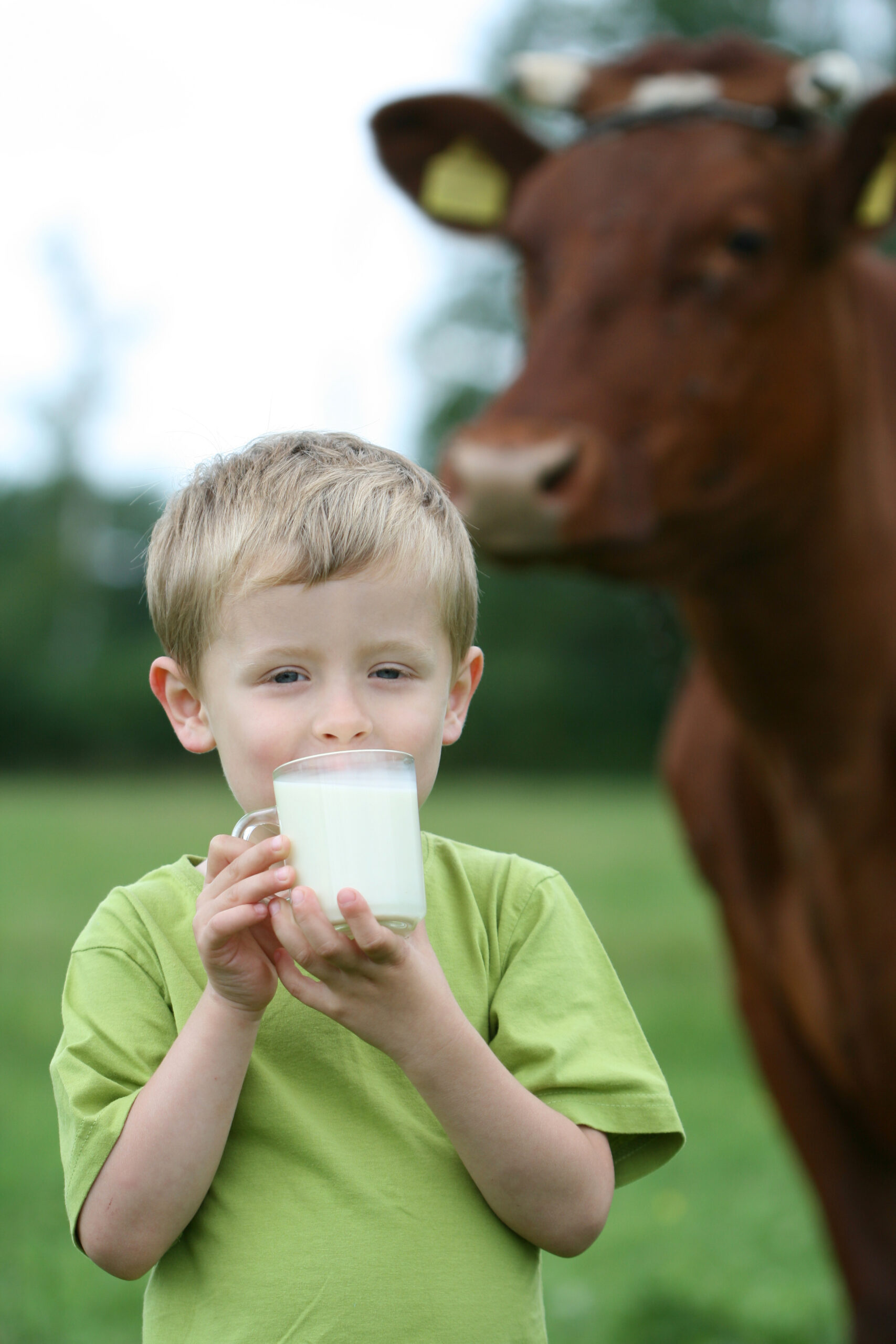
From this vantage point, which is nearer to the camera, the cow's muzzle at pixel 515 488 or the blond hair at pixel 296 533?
the blond hair at pixel 296 533

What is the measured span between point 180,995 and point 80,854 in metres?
9.44

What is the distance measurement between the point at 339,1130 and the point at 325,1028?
0.08 metres

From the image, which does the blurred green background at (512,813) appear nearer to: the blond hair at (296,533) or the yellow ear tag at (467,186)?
the blond hair at (296,533)

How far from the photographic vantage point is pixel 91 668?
26172mm

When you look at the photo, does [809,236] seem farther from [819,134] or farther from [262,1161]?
[262,1161]

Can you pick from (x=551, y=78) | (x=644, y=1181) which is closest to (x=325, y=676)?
(x=551, y=78)

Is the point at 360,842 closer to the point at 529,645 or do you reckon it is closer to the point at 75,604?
the point at 529,645

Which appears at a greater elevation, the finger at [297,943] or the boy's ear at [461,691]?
the boy's ear at [461,691]

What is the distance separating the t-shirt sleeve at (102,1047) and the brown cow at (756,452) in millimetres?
1058

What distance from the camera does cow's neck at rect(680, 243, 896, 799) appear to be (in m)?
2.41

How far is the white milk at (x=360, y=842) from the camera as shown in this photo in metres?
1.00

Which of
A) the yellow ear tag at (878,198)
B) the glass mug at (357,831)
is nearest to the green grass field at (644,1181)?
the glass mug at (357,831)

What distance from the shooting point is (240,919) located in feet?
3.30

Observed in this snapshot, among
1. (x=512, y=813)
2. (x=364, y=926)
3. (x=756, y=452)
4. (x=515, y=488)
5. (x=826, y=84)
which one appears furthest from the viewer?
(x=512, y=813)
